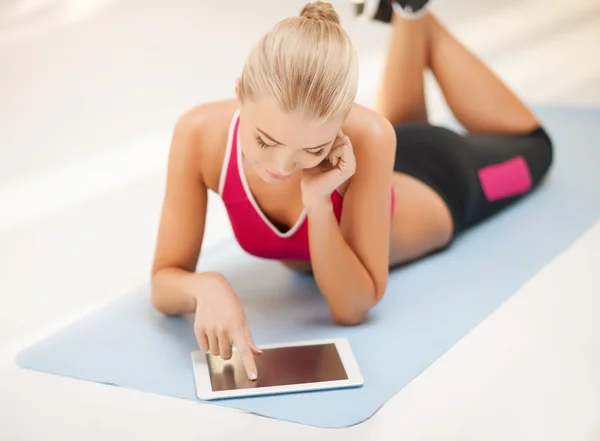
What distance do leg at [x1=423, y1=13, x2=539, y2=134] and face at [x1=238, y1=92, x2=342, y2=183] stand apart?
41.3 inches

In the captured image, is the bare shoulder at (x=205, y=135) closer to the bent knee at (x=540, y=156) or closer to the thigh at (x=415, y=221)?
the thigh at (x=415, y=221)

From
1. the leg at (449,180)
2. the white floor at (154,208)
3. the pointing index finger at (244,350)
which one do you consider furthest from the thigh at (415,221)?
the pointing index finger at (244,350)

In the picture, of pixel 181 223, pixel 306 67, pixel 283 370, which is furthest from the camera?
pixel 181 223

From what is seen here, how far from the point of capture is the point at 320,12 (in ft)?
6.07

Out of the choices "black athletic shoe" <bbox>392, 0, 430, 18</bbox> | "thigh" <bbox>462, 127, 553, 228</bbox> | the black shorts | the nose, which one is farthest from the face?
"black athletic shoe" <bbox>392, 0, 430, 18</bbox>

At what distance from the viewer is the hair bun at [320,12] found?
1.84 metres

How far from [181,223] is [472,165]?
34.1 inches

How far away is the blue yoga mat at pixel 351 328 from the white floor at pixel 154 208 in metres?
0.04

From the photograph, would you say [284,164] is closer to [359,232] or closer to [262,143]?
[262,143]

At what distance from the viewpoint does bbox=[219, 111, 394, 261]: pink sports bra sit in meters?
2.15

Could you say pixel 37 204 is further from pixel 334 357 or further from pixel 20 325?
pixel 334 357

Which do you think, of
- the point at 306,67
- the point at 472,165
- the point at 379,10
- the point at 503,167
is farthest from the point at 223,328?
the point at 379,10

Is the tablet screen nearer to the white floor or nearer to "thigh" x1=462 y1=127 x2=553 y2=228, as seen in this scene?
the white floor

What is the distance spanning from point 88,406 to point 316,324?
54 centimetres
